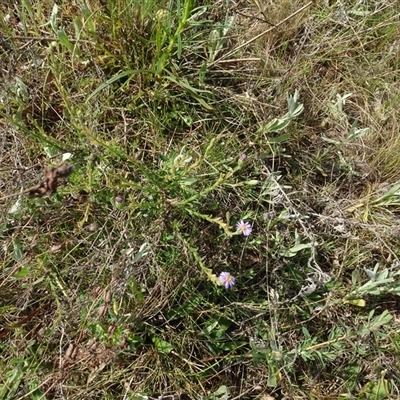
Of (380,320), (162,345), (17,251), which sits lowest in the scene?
(380,320)

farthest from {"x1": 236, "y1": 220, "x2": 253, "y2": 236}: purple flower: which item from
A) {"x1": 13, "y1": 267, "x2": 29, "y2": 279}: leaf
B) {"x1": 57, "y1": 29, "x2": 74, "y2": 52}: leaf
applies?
{"x1": 57, "y1": 29, "x2": 74, "y2": 52}: leaf

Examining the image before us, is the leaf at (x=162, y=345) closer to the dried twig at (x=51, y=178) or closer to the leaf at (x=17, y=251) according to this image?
the leaf at (x=17, y=251)

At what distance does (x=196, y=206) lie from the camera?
1.85 m

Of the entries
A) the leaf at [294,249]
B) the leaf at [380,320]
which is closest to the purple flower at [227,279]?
the leaf at [294,249]

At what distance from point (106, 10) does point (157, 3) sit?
0.58 feet

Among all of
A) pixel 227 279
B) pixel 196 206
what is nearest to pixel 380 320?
pixel 227 279

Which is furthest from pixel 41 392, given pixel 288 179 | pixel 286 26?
pixel 286 26

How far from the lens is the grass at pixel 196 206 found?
1809 mm

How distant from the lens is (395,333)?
1.98m

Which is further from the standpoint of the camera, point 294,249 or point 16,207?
point 294,249

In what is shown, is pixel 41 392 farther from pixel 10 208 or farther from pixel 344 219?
pixel 344 219

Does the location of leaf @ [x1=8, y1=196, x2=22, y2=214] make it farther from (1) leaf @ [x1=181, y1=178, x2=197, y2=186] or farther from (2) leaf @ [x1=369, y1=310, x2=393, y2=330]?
(2) leaf @ [x1=369, y1=310, x2=393, y2=330]

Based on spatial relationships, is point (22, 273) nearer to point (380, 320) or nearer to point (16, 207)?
point (16, 207)

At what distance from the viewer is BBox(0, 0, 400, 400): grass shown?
1.81m
